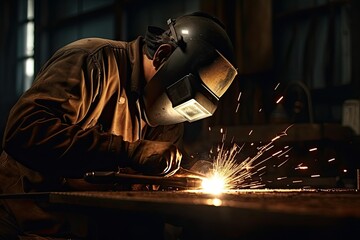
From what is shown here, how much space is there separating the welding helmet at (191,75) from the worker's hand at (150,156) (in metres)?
0.29

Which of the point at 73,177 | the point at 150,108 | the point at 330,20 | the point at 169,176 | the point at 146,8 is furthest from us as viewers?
the point at 146,8

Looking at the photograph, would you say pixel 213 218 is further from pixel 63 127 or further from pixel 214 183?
pixel 214 183

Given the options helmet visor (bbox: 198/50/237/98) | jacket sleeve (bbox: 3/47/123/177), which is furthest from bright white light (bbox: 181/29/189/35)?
jacket sleeve (bbox: 3/47/123/177)

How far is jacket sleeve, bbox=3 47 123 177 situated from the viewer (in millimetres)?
2113

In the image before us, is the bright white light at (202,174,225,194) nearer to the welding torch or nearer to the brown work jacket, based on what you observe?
the welding torch

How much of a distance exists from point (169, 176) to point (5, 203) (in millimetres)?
667

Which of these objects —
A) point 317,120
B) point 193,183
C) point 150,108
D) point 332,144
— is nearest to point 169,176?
point 193,183

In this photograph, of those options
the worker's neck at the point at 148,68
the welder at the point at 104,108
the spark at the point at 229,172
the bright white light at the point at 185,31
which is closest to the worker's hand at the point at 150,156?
the welder at the point at 104,108

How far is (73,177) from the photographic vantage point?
223 centimetres

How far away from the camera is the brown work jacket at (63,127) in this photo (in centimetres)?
212

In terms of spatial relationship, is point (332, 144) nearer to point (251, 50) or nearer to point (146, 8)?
point (251, 50)

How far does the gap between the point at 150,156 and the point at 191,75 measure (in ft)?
1.42

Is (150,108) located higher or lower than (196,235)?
higher

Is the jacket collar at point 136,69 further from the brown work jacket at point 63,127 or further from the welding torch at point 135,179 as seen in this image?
the welding torch at point 135,179
